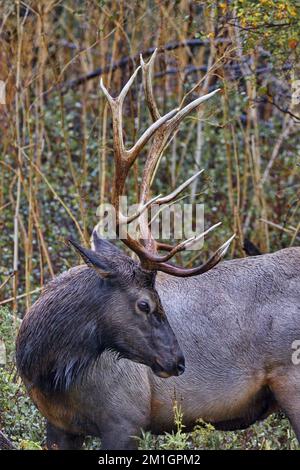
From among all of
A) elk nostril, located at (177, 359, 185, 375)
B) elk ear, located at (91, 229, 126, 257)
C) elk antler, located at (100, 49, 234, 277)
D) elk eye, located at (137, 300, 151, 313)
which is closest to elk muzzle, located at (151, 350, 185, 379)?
elk nostril, located at (177, 359, 185, 375)

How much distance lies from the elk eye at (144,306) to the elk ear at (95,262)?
0.20 m

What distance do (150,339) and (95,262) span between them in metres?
0.44

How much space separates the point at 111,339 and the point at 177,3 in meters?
4.09

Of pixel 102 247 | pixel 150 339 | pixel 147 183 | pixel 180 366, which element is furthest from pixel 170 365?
pixel 147 183

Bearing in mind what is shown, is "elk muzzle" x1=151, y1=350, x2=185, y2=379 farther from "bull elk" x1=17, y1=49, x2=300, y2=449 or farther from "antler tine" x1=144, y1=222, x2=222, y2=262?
"antler tine" x1=144, y1=222, x2=222, y2=262

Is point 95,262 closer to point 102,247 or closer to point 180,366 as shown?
point 102,247

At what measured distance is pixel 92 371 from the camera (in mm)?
5625

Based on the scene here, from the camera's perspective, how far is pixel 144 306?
5.53 m

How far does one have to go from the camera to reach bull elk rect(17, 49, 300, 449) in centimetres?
556

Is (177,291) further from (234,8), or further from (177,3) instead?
(177,3)

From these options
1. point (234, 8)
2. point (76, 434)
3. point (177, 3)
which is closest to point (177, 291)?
point (76, 434)

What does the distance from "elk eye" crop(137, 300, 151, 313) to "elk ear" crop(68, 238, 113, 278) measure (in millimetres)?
201

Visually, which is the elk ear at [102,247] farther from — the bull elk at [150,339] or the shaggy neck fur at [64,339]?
the shaggy neck fur at [64,339]

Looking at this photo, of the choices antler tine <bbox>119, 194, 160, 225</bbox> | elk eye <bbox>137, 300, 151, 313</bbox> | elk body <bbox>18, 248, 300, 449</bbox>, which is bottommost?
elk body <bbox>18, 248, 300, 449</bbox>
